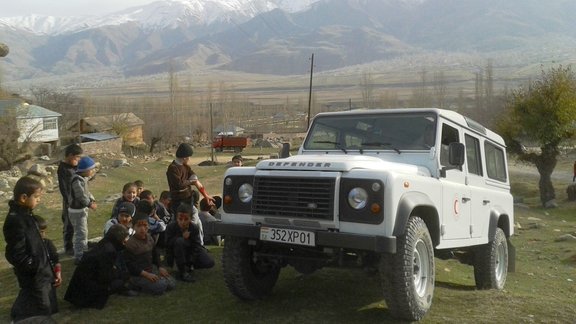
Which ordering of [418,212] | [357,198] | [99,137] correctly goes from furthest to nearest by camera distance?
[99,137] → [418,212] → [357,198]

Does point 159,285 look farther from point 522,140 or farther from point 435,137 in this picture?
point 522,140

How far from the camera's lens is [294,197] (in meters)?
5.82

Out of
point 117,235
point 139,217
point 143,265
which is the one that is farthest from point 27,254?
point 139,217

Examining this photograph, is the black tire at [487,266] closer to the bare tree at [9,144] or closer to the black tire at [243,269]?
the black tire at [243,269]

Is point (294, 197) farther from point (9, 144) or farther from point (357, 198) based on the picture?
point (9, 144)

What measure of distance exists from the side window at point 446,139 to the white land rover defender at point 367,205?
0.01 meters

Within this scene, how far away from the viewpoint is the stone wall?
184 feet

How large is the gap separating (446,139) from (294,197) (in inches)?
93.5

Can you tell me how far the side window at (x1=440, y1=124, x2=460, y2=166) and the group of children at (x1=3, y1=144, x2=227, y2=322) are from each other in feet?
11.0

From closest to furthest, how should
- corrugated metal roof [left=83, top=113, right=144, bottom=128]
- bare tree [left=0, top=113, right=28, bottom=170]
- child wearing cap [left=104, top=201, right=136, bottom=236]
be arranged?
child wearing cap [left=104, top=201, right=136, bottom=236], bare tree [left=0, top=113, right=28, bottom=170], corrugated metal roof [left=83, top=113, right=144, bottom=128]

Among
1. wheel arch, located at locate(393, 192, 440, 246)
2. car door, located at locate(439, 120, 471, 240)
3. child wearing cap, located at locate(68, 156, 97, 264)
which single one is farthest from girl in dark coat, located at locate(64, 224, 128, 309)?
car door, located at locate(439, 120, 471, 240)

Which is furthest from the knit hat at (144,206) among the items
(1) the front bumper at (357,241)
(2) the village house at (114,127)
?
(2) the village house at (114,127)

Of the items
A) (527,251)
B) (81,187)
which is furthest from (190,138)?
(81,187)

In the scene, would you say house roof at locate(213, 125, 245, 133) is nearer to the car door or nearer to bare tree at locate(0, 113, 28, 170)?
bare tree at locate(0, 113, 28, 170)
